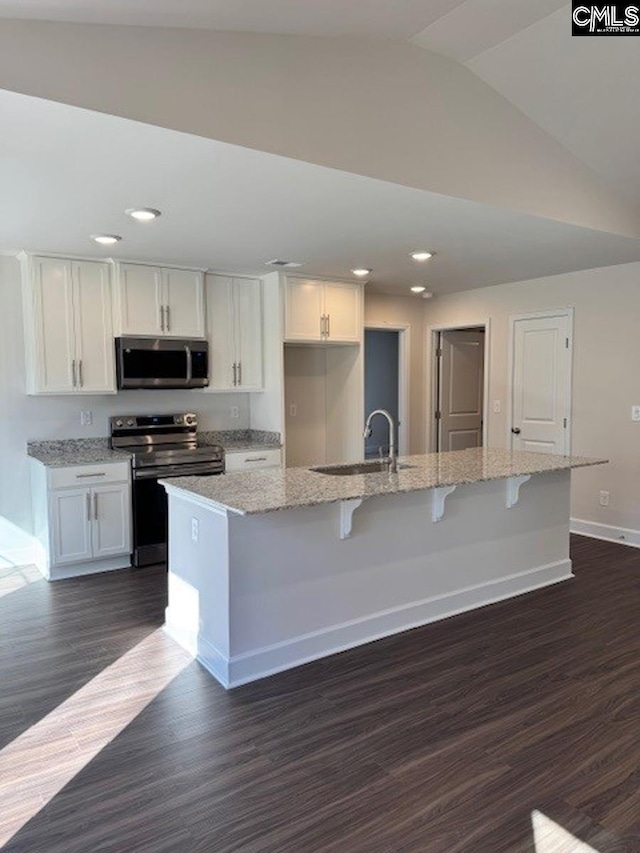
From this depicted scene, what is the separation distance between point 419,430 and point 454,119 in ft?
13.8

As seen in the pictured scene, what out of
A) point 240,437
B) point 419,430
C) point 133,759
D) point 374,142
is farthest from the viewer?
point 419,430

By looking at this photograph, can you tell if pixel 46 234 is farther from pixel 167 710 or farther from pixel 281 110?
pixel 167 710

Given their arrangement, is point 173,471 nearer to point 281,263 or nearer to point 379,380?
point 281,263

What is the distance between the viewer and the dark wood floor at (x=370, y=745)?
6.13ft

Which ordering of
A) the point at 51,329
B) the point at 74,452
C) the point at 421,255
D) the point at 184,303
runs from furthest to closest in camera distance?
the point at 184,303
the point at 74,452
the point at 421,255
the point at 51,329

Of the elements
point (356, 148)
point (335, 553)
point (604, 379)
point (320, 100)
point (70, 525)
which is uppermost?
point (320, 100)

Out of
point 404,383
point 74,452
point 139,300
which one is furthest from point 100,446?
point 404,383

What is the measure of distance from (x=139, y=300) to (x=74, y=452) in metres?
1.34

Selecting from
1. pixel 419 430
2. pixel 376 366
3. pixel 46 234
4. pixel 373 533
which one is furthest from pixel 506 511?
pixel 376 366

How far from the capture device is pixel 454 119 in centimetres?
313

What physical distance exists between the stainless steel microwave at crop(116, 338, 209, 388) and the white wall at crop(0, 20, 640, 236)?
257 cm

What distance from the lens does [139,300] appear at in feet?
15.4

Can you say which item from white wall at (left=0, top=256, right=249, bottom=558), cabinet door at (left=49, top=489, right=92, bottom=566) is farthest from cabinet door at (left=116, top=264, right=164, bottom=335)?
cabinet door at (left=49, top=489, right=92, bottom=566)

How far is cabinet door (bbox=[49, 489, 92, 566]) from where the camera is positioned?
4.18 metres
